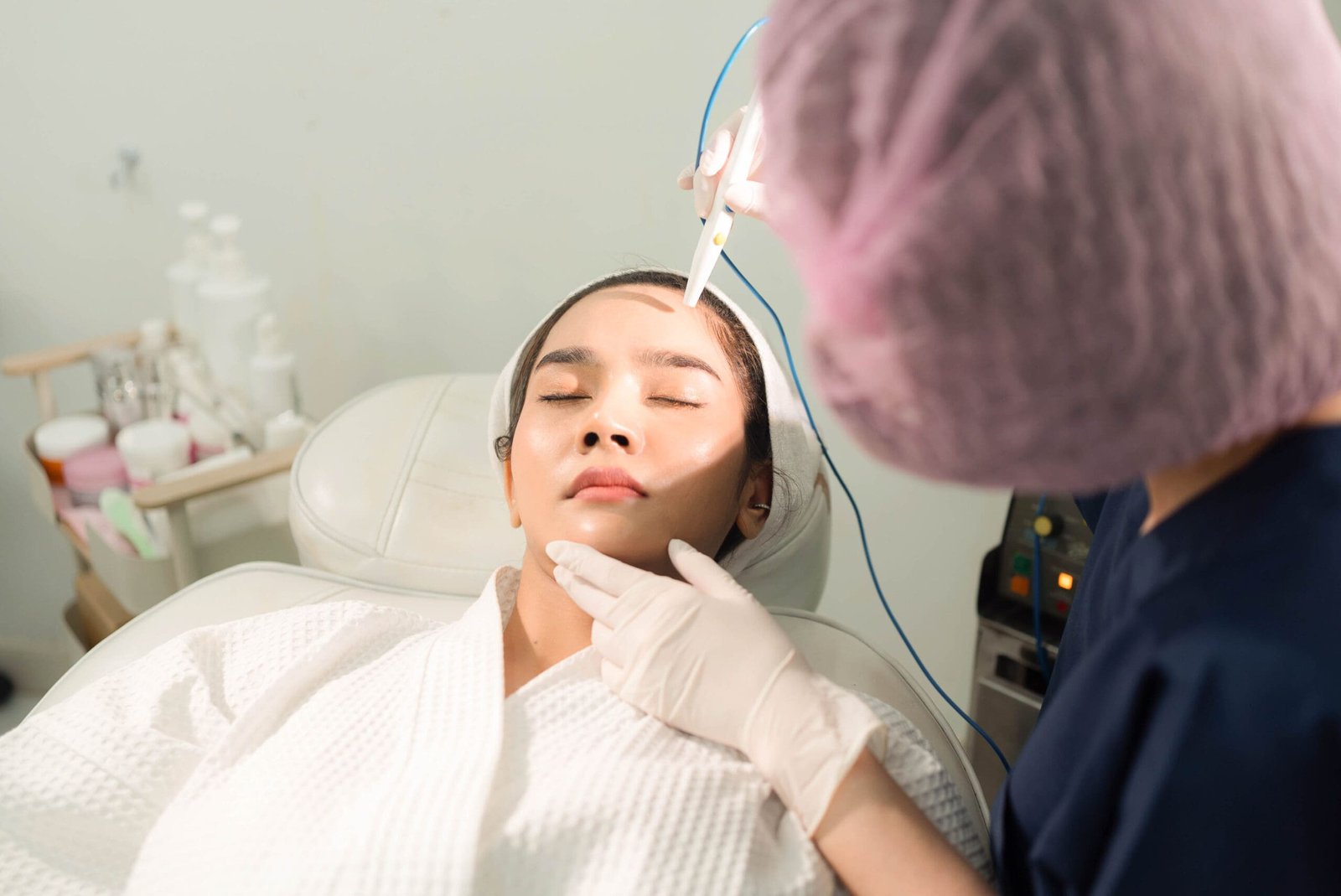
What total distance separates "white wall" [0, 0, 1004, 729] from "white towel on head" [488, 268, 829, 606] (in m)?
0.53

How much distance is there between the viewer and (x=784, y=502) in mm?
1347

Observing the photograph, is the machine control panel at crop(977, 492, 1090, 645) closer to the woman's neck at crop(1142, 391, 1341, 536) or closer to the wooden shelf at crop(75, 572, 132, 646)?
the woman's neck at crop(1142, 391, 1341, 536)

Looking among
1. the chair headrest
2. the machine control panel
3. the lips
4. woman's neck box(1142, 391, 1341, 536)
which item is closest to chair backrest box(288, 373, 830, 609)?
the chair headrest

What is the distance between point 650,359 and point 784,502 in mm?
264

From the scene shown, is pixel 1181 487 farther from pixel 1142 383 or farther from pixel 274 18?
pixel 274 18

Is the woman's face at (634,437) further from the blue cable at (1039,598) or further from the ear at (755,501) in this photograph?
the blue cable at (1039,598)

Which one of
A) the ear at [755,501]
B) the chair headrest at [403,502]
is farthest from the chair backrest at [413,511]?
the ear at [755,501]

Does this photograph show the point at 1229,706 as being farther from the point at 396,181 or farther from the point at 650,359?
the point at 396,181

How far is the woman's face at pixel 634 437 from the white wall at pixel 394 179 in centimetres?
65

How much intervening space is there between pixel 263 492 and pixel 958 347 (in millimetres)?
1630

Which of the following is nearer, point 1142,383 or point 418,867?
point 1142,383

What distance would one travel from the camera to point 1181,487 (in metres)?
0.70

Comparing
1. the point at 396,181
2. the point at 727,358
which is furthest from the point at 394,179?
the point at 727,358

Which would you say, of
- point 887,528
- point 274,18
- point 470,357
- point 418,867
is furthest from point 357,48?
point 418,867
